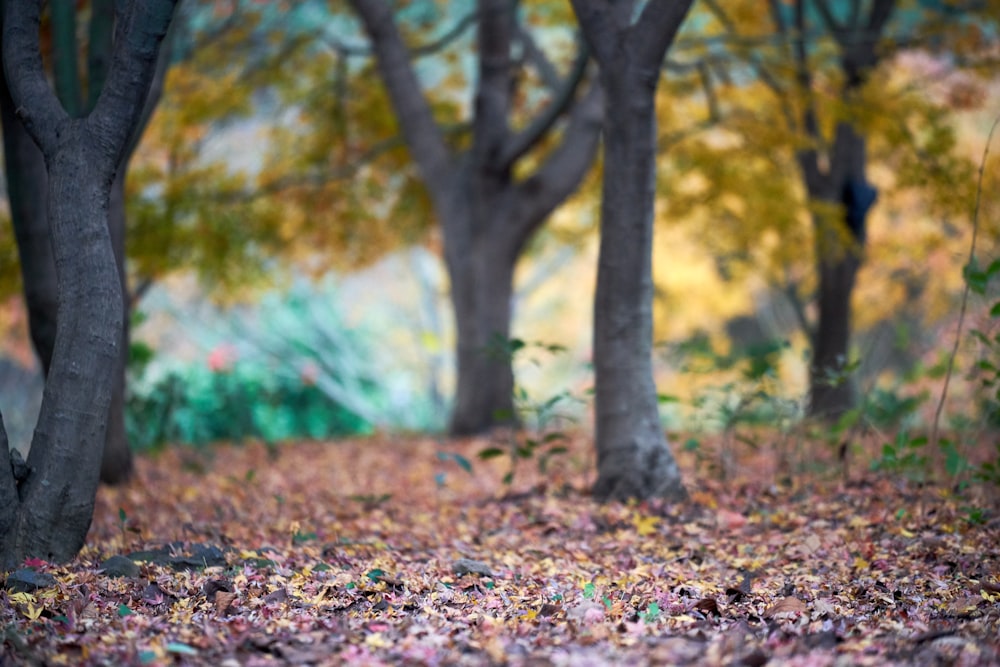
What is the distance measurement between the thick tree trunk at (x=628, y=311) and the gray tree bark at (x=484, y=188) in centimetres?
404

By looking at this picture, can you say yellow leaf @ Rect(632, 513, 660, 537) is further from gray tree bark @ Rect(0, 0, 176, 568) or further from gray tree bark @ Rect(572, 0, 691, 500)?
gray tree bark @ Rect(0, 0, 176, 568)

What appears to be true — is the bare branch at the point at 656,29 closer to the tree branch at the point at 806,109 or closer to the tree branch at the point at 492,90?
the tree branch at the point at 492,90

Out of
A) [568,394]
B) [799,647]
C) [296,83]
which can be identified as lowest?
[799,647]

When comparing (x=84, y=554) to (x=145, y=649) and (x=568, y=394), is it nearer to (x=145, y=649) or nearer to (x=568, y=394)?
(x=145, y=649)

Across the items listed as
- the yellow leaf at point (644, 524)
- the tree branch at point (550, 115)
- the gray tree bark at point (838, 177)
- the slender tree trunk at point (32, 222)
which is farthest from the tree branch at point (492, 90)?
the yellow leaf at point (644, 524)

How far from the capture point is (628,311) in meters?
5.30

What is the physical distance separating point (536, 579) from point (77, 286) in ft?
7.24

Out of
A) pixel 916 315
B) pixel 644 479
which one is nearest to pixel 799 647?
pixel 644 479

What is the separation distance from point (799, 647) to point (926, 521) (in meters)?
2.03

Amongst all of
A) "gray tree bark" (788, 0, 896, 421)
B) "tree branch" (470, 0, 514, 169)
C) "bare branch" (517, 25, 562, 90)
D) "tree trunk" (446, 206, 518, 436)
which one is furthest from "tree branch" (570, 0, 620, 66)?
"gray tree bark" (788, 0, 896, 421)

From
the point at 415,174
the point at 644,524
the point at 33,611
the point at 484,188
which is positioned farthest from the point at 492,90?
the point at 33,611

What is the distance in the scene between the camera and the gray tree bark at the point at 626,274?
5.21 metres

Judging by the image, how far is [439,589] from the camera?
3699 millimetres

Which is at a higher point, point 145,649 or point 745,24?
point 745,24
